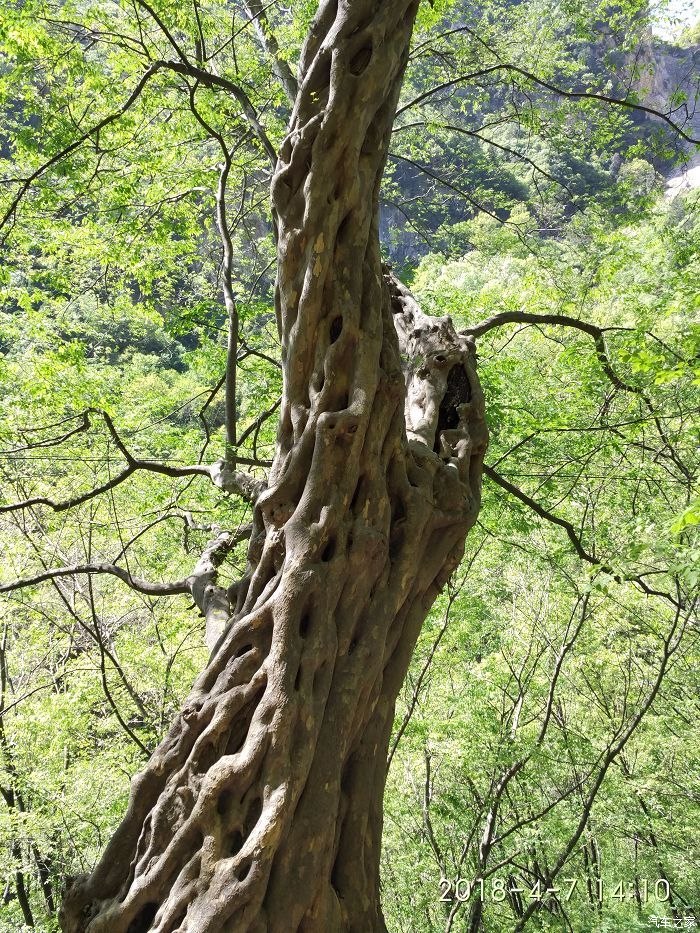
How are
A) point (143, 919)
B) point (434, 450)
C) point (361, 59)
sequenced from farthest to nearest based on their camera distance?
1. point (434, 450)
2. point (361, 59)
3. point (143, 919)

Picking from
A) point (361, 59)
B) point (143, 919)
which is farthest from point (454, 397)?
point (143, 919)

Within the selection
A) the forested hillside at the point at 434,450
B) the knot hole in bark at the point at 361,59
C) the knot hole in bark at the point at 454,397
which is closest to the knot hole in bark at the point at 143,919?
the forested hillside at the point at 434,450

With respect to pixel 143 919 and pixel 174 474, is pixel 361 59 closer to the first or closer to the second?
pixel 174 474

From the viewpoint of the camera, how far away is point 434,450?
9.94 ft

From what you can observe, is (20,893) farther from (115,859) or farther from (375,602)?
(375,602)

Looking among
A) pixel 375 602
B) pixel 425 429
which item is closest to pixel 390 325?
pixel 425 429

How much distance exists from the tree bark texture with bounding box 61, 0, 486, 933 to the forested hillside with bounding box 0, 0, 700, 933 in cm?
71

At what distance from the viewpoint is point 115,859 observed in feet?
7.07

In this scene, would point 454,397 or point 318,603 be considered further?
point 454,397

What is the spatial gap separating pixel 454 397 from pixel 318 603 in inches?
56.9

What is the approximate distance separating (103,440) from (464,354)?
398 centimetres

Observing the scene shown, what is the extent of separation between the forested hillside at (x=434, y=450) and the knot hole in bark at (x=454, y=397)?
3cm

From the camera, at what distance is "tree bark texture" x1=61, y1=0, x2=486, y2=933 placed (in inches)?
76.0

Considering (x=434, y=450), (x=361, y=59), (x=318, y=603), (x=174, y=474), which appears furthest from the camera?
(x=174, y=474)
